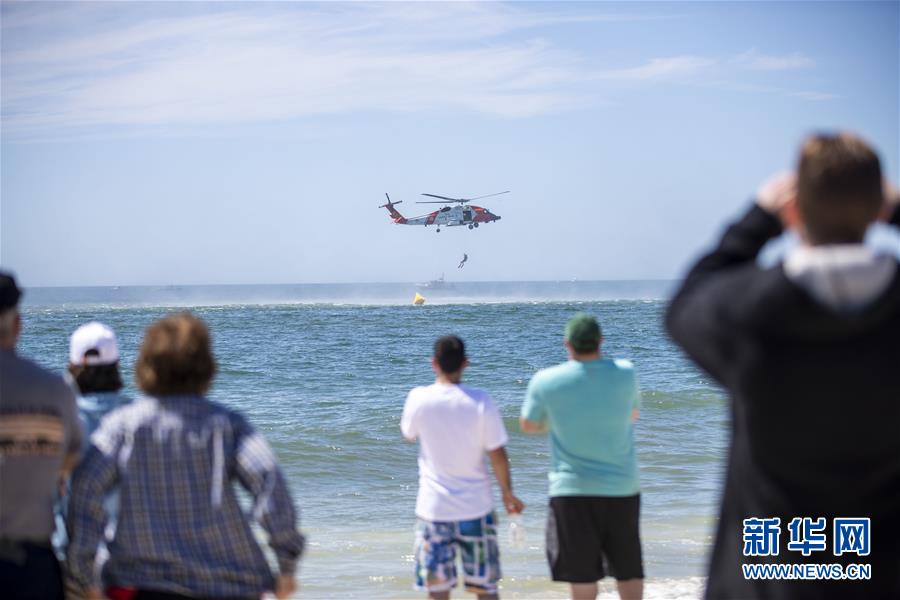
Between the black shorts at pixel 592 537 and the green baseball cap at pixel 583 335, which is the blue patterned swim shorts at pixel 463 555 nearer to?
the black shorts at pixel 592 537

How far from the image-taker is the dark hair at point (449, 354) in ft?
14.9

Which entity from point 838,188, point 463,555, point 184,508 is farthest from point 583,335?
point 838,188

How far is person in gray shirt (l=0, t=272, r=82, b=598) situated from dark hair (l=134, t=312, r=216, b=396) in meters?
0.31

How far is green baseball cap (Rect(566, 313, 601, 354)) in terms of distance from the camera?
14.8ft

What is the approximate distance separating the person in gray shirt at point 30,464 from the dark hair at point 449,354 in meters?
1.89

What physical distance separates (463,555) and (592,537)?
592 mm

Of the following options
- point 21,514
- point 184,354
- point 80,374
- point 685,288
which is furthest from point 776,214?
point 80,374

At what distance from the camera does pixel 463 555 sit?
447 centimetres

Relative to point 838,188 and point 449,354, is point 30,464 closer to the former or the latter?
point 449,354

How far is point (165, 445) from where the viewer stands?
2762mm

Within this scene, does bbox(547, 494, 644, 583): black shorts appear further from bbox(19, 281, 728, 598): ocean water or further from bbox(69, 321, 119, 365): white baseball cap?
bbox(69, 321, 119, 365): white baseball cap

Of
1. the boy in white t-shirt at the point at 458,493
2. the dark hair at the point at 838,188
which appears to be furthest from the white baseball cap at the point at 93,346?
the dark hair at the point at 838,188

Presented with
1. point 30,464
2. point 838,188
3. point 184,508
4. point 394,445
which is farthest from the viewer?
point 394,445

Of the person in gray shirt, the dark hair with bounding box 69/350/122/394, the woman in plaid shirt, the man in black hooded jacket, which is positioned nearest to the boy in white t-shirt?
the dark hair with bounding box 69/350/122/394
